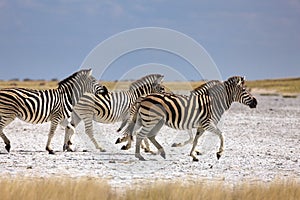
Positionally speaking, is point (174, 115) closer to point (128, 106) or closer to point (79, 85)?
point (128, 106)

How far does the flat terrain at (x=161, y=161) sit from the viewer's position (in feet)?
40.5

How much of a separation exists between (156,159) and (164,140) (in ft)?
17.1

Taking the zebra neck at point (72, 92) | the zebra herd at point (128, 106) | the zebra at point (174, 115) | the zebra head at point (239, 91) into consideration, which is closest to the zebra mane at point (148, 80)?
the zebra herd at point (128, 106)

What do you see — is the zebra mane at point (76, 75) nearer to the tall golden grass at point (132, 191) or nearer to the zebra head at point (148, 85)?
the zebra head at point (148, 85)

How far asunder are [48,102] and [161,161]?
3636mm

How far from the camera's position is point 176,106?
581 inches

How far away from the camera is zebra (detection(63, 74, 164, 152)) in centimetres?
1666

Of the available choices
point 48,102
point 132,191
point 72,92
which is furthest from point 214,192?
point 72,92

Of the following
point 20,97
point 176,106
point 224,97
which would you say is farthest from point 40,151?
point 224,97

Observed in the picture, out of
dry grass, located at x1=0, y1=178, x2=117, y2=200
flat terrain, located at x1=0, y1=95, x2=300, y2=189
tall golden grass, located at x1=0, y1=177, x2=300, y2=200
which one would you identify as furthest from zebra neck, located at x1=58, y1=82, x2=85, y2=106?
dry grass, located at x1=0, y1=178, x2=117, y2=200

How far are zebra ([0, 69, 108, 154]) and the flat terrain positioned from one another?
82 centimetres

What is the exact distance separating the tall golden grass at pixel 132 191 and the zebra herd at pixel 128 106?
4.30 meters

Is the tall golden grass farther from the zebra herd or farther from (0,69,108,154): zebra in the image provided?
(0,69,108,154): zebra

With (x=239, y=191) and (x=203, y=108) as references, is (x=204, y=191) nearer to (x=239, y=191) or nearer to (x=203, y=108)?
(x=239, y=191)
